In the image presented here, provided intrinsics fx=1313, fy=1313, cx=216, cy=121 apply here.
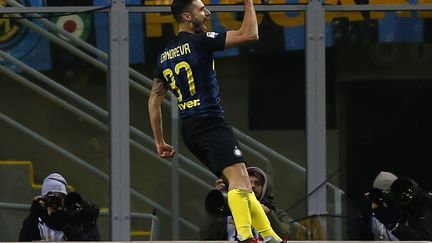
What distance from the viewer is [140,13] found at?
1179 centimetres

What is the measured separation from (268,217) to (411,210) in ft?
4.16

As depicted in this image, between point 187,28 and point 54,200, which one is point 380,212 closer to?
point 54,200

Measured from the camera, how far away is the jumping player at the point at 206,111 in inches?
323

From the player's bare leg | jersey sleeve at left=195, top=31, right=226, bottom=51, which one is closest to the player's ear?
jersey sleeve at left=195, top=31, right=226, bottom=51

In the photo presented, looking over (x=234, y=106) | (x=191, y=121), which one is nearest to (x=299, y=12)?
(x=234, y=106)

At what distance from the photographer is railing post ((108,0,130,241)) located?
1169 cm

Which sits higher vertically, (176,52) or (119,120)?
(176,52)

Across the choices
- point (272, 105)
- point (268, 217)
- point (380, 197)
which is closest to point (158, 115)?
point (268, 217)

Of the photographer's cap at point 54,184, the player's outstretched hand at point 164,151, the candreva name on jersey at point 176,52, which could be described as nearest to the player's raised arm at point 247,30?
the candreva name on jersey at point 176,52

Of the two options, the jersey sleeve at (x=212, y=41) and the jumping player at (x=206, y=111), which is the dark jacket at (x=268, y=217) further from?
the jersey sleeve at (x=212, y=41)

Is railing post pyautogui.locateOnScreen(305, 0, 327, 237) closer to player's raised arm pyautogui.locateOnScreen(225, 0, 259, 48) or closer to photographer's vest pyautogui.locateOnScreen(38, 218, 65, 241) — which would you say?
photographer's vest pyautogui.locateOnScreen(38, 218, 65, 241)

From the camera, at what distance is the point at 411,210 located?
10.4 metres

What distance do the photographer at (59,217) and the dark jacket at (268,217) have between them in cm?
95

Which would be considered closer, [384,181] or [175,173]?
[384,181]
